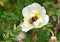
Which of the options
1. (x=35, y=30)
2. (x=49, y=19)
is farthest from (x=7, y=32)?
(x=49, y=19)

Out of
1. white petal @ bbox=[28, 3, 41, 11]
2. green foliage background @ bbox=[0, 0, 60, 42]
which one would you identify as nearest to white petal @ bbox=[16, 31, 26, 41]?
green foliage background @ bbox=[0, 0, 60, 42]

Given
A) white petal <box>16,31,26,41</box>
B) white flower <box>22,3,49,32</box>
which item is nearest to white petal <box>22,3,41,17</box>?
white flower <box>22,3,49,32</box>

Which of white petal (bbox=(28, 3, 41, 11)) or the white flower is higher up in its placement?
white petal (bbox=(28, 3, 41, 11))

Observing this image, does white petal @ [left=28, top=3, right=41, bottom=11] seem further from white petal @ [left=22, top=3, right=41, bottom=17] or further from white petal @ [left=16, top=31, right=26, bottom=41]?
white petal @ [left=16, top=31, right=26, bottom=41]

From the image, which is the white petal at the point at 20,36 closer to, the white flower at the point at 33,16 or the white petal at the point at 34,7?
the white flower at the point at 33,16

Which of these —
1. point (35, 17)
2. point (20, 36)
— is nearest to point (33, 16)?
point (35, 17)

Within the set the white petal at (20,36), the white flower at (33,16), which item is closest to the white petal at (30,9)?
the white flower at (33,16)

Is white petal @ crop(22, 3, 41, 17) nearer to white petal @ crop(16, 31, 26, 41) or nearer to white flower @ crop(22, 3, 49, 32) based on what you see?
white flower @ crop(22, 3, 49, 32)
